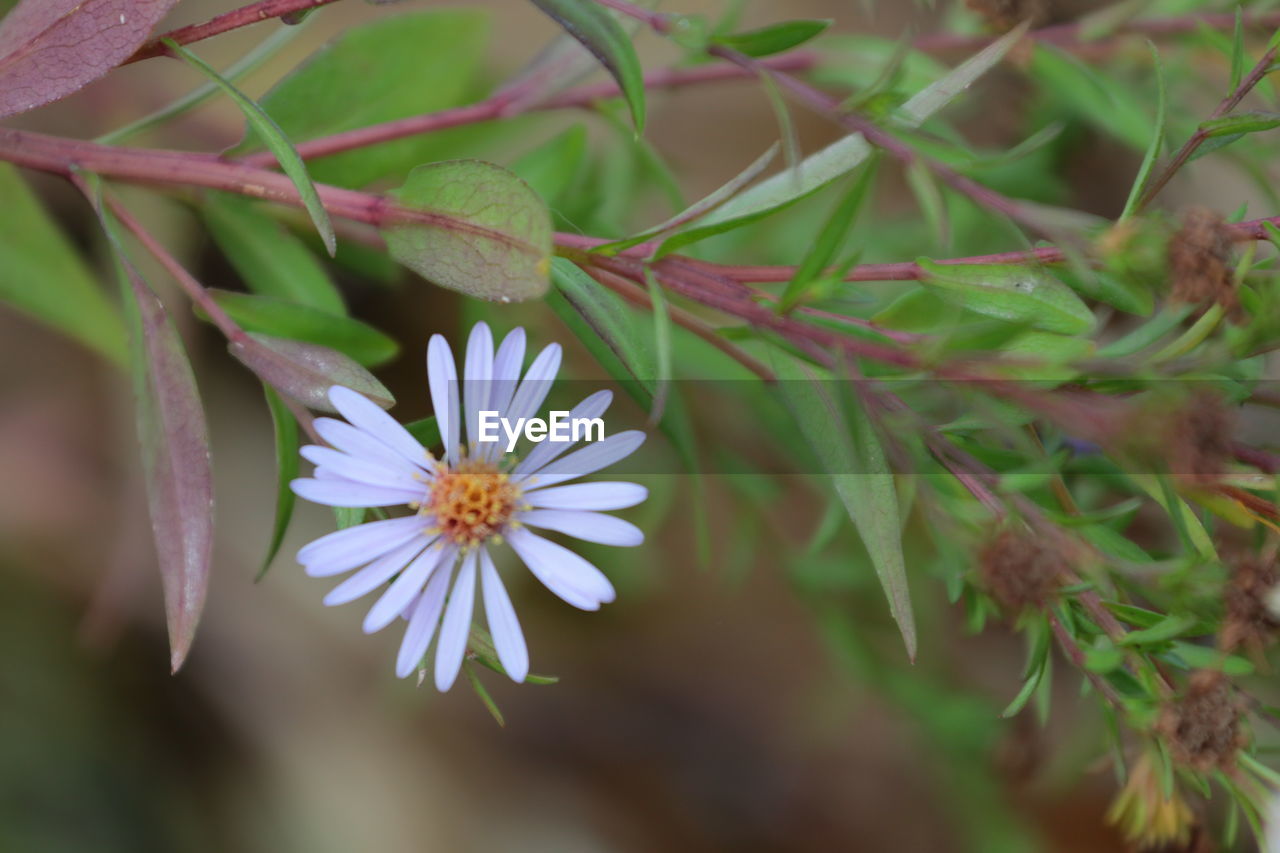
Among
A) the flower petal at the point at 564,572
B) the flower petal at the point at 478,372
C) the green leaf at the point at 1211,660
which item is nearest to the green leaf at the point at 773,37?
the flower petal at the point at 478,372

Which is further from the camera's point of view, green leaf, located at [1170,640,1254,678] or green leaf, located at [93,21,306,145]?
green leaf, located at [93,21,306,145]

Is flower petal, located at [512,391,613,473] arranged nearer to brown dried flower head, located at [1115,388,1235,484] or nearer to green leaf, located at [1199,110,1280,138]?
brown dried flower head, located at [1115,388,1235,484]

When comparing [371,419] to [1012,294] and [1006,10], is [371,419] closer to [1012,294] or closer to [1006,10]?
[1012,294]

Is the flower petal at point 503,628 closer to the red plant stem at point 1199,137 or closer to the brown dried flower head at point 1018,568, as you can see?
the brown dried flower head at point 1018,568

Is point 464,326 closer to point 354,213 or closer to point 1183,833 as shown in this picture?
point 354,213

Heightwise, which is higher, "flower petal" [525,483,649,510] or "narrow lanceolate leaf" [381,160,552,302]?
"narrow lanceolate leaf" [381,160,552,302]

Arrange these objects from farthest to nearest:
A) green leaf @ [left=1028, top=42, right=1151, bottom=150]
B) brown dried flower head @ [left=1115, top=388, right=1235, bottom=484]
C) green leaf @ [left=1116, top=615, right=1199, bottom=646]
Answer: green leaf @ [left=1028, top=42, right=1151, bottom=150] → green leaf @ [left=1116, top=615, right=1199, bottom=646] → brown dried flower head @ [left=1115, top=388, right=1235, bottom=484]

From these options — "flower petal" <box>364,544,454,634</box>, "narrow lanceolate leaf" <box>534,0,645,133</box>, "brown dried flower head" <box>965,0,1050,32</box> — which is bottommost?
"flower petal" <box>364,544,454,634</box>

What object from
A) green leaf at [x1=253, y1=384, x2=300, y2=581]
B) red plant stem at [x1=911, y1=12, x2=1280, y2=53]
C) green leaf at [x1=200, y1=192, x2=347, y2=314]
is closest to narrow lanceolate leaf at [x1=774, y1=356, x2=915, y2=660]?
green leaf at [x1=253, y1=384, x2=300, y2=581]
